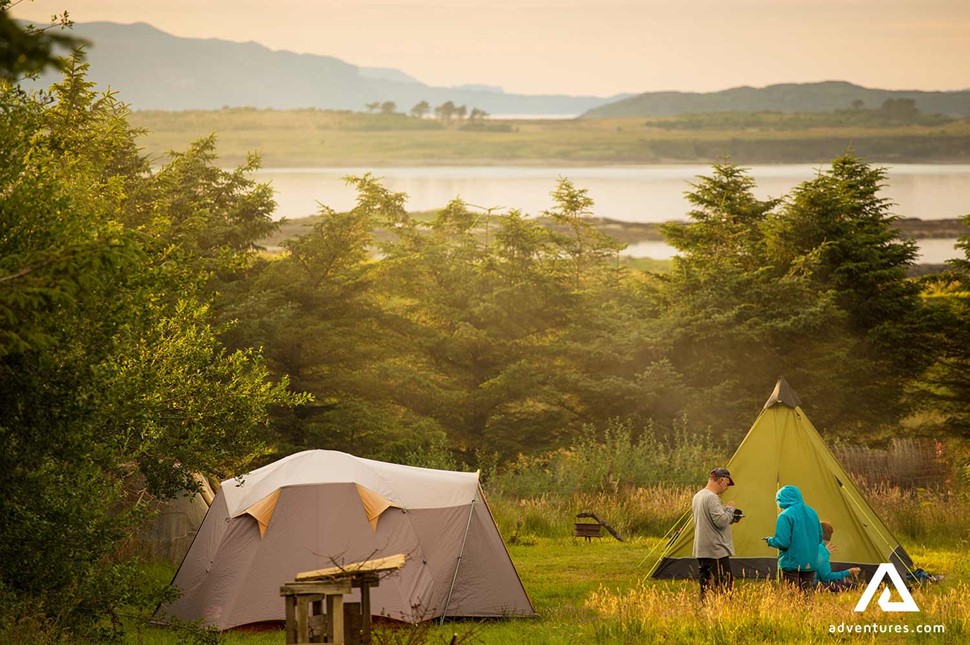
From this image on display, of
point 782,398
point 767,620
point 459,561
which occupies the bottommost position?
point 459,561

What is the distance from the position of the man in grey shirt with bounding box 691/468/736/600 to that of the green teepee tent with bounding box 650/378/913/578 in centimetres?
245

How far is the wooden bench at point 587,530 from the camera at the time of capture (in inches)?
766

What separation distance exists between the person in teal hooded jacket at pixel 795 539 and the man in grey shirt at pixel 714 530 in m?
0.56

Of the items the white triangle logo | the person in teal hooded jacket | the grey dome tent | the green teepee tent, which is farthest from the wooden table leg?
the green teepee tent

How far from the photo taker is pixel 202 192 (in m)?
32.9

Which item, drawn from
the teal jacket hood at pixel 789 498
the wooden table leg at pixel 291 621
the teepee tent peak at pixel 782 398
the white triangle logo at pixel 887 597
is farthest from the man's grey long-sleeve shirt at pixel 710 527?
the wooden table leg at pixel 291 621

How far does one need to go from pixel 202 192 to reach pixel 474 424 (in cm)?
1050

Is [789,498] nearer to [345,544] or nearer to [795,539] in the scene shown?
[795,539]

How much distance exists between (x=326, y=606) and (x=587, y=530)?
11252 mm

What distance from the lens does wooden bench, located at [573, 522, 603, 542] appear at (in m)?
19.5

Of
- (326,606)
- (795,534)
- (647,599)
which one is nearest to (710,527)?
Result: (795,534)

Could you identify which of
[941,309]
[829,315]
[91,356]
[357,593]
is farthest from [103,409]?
[941,309]

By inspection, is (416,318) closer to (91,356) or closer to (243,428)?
(243,428)

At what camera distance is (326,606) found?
28.7 ft
